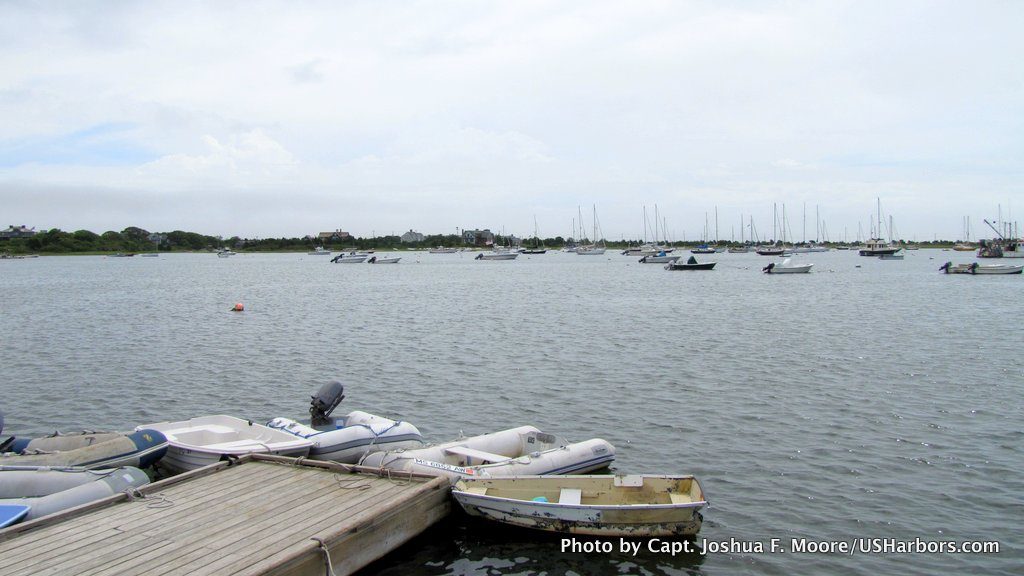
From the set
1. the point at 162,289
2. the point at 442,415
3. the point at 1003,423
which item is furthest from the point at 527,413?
the point at 162,289

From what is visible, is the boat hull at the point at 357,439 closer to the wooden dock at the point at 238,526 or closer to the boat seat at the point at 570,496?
the wooden dock at the point at 238,526

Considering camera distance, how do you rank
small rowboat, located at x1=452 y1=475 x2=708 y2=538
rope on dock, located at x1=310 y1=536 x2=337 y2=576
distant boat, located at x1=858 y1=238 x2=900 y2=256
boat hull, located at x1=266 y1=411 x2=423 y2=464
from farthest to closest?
distant boat, located at x1=858 y1=238 x2=900 y2=256
boat hull, located at x1=266 y1=411 x2=423 y2=464
small rowboat, located at x1=452 y1=475 x2=708 y2=538
rope on dock, located at x1=310 y1=536 x2=337 y2=576

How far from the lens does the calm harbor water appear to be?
1122cm

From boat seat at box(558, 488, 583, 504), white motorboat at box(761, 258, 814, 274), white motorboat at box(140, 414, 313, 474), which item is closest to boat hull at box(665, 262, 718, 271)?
white motorboat at box(761, 258, 814, 274)

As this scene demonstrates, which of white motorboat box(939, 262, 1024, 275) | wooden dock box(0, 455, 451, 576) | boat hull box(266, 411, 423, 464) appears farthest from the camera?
white motorboat box(939, 262, 1024, 275)

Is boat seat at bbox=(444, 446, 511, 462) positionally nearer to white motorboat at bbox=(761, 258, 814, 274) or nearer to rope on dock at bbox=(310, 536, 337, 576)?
rope on dock at bbox=(310, 536, 337, 576)

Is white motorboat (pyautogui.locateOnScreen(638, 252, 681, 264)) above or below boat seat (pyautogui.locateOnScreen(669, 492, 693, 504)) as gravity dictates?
above

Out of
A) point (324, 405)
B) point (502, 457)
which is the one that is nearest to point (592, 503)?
point (502, 457)

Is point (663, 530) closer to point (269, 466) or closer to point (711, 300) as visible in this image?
point (269, 466)

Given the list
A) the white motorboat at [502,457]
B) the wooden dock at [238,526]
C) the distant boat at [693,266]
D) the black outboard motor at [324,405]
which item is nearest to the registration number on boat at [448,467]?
the white motorboat at [502,457]

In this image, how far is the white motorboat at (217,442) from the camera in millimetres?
12945

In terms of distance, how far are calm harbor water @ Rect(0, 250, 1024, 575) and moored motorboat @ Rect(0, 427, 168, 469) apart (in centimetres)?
490

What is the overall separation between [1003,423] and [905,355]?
1024 centimetres

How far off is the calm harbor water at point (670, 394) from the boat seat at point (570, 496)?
2.43 ft
